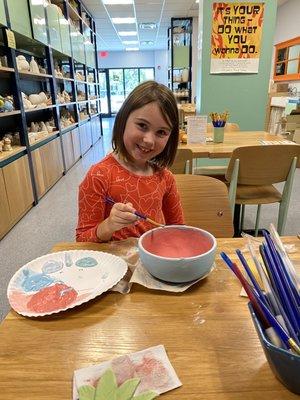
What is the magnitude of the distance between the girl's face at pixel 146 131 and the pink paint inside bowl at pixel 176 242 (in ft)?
1.06

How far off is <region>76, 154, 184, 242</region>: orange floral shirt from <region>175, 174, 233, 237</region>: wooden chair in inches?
6.2

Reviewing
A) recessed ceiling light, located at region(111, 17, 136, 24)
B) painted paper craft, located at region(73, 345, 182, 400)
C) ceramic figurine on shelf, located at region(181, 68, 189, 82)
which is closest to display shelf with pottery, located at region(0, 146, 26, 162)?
painted paper craft, located at region(73, 345, 182, 400)

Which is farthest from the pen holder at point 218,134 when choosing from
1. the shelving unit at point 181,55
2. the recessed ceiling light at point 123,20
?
the recessed ceiling light at point 123,20

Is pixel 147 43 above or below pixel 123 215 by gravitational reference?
above

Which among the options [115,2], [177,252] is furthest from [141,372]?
[115,2]

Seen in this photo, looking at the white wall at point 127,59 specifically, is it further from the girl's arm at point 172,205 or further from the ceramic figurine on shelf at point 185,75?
the girl's arm at point 172,205

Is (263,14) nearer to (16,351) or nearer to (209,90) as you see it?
(209,90)

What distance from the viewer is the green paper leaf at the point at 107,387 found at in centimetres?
40

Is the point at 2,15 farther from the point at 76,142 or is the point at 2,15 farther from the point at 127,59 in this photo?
the point at 127,59

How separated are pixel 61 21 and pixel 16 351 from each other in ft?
15.8

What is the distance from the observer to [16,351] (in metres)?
0.49

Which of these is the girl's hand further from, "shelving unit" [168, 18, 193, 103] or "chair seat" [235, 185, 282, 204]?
"shelving unit" [168, 18, 193, 103]

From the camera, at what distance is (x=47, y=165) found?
3.69 metres

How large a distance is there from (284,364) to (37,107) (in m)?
3.60
